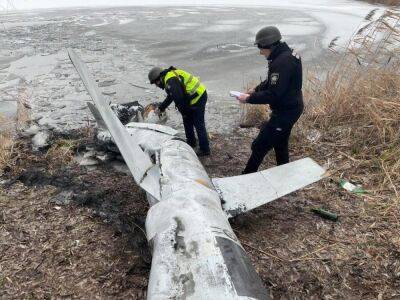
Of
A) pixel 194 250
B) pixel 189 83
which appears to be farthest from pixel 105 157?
pixel 194 250

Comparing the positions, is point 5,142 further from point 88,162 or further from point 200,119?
point 200,119

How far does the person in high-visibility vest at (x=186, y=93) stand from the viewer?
4.85m

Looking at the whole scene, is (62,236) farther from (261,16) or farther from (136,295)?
(261,16)

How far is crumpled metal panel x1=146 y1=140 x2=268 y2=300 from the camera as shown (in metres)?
2.34

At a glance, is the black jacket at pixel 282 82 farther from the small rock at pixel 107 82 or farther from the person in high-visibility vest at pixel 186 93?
the small rock at pixel 107 82

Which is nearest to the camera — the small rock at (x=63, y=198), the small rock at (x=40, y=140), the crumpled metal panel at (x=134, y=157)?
the crumpled metal panel at (x=134, y=157)

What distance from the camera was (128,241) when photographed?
3537 mm

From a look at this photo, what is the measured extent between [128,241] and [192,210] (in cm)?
94

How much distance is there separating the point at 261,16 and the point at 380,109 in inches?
395

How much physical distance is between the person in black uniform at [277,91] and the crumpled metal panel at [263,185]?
1.73 ft

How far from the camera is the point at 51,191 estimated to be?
14.0ft

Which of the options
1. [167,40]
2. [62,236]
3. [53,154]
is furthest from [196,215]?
[167,40]

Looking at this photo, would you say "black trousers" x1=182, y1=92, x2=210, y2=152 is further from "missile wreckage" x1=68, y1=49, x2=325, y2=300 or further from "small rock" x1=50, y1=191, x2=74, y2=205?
"small rock" x1=50, y1=191, x2=74, y2=205

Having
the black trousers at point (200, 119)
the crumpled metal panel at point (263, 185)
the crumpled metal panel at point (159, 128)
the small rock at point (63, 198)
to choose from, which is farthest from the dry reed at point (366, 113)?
the small rock at point (63, 198)
